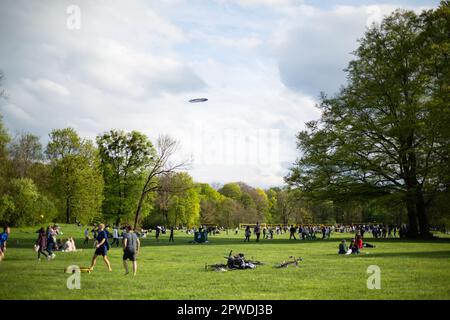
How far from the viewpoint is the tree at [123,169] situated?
208 feet

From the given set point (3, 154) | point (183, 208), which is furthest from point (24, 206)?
point (183, 208)

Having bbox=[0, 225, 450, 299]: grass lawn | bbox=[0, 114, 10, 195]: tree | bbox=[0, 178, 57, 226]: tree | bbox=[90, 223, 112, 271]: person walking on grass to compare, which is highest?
bbox=[0, 114, 10, 195]: tree

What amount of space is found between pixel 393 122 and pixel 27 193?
46157 mm

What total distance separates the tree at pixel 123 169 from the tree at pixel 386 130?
24.9 metres

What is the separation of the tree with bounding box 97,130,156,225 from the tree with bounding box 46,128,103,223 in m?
1.67

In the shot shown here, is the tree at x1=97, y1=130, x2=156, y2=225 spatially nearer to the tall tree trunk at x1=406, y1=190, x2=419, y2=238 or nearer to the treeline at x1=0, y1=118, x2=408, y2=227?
the treeline at x1=0, y1=118, x2=408, y2=227

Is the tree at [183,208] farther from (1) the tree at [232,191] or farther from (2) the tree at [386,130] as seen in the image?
(2) the tree at [386,130]

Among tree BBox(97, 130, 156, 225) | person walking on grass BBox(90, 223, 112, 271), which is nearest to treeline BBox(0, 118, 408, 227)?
tree BBox(97, 130, 156, 225)

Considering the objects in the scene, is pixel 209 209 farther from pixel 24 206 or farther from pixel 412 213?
pixel 412 213

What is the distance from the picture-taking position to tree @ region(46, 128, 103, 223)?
61.3 meters

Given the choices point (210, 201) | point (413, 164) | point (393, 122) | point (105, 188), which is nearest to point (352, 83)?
point (393, 122)

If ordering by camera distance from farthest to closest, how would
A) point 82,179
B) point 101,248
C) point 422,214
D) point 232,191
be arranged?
point 232,191 → point 82,179 → point 422,214 → point 101,248

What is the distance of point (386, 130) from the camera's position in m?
45.8

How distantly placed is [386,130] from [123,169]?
38530 mm
